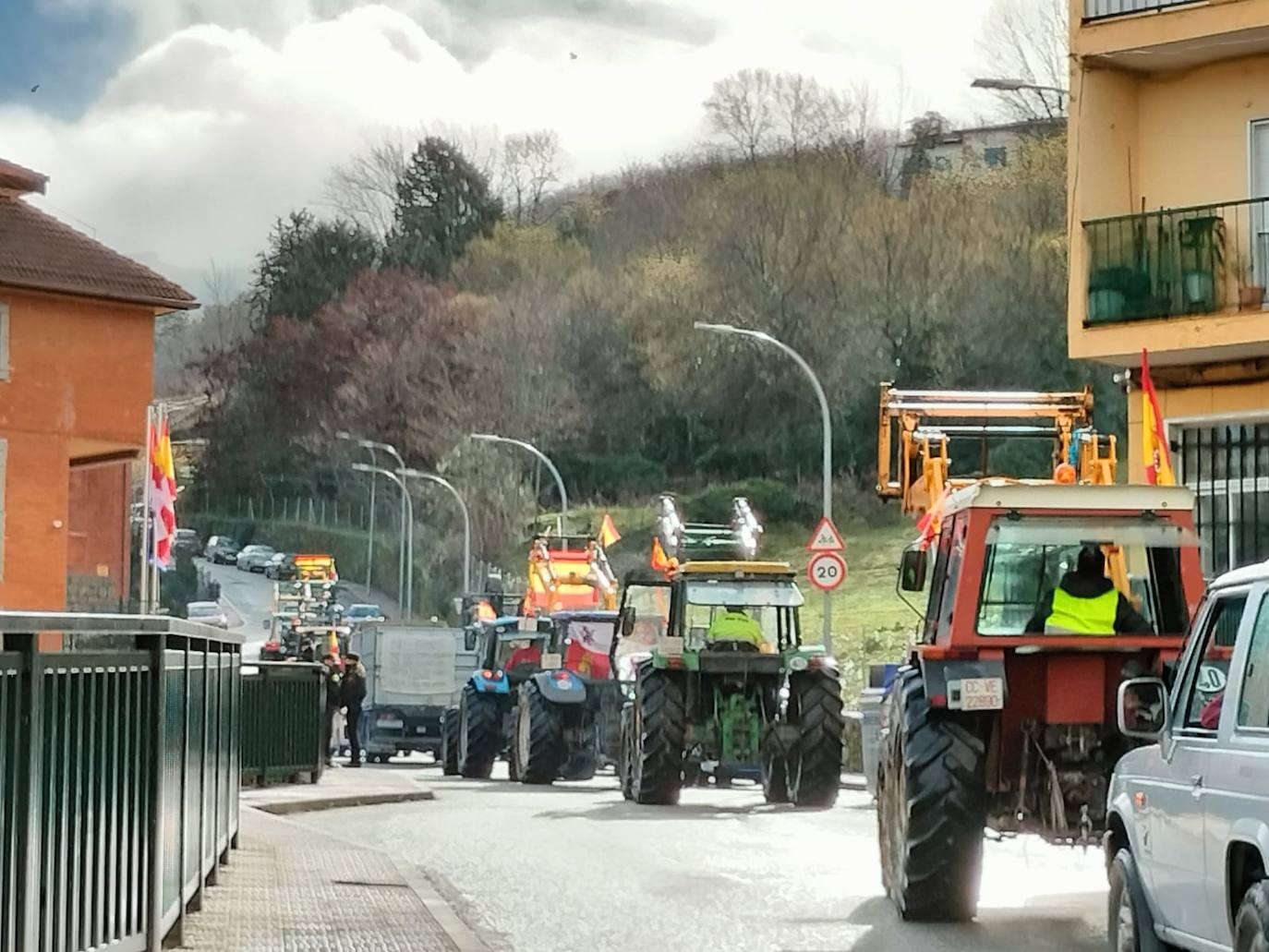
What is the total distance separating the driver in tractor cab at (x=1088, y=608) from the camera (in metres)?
12.9

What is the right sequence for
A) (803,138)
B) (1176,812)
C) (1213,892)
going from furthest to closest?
1. (803,138)
2. (1176,812)
3. (1213,892)

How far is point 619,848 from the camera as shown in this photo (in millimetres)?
17984

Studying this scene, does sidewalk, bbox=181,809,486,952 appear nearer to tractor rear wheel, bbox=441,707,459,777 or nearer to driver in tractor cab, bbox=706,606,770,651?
driver in tractor cab, bbox=706,606,770,651

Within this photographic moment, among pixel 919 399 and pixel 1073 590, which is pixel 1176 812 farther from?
pixel 919 399

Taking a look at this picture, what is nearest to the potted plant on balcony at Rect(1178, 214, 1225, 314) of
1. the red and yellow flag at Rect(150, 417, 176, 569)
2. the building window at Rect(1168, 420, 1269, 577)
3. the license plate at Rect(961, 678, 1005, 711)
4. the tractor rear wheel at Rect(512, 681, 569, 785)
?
the building window at Rect(1168, 420, 1269, 577)

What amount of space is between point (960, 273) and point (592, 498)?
16.4m

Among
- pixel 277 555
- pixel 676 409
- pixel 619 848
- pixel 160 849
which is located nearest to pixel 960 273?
pixel 676 409

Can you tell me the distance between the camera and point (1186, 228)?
79.7 feet

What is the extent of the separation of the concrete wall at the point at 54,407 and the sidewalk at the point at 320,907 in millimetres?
25979

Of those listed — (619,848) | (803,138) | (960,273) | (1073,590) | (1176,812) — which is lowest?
(619,848)

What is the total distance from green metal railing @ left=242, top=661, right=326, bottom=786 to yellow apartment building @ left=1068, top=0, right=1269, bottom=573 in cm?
939

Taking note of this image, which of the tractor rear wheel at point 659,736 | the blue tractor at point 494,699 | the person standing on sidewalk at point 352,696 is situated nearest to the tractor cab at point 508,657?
the blue tractor at point 494,699

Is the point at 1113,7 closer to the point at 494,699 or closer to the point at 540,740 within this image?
the point at 540,740

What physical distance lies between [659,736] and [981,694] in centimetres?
1122
